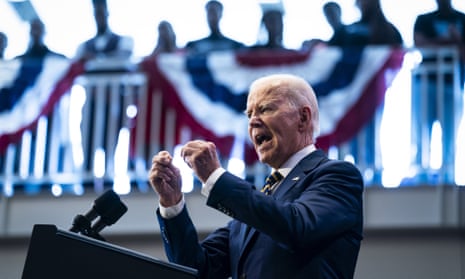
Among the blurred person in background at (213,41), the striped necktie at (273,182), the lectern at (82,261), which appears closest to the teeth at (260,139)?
the striped necktie at (273,182)

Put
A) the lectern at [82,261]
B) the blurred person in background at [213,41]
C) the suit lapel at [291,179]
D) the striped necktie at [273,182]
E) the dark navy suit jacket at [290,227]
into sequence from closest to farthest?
1. the lectern at [82,261]
2. the dark navy suit jacket at [290,227]
3. the suit lapel at [291,179]
4. the striped necktie at [273,182]
5. the blurred person in background at [213,41]

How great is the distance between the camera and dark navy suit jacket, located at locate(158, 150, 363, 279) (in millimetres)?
2758

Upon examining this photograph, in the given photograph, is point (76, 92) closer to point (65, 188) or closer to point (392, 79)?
point (65, 188)

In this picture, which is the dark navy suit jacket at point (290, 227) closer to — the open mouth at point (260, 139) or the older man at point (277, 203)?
the older man at point (277, 203)

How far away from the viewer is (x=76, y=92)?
7.67m

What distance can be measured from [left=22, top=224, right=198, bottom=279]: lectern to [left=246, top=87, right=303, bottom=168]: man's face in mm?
656

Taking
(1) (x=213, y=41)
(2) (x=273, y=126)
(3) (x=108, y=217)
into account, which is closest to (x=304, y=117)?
(2) (x=273, y=126)

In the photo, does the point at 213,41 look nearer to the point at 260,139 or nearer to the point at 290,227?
the point at 260,139

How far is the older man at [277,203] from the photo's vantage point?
2777 mm

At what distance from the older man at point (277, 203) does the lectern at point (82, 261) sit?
1.03ft

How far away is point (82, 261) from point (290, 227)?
0.59 meters

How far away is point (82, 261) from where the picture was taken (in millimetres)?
2547

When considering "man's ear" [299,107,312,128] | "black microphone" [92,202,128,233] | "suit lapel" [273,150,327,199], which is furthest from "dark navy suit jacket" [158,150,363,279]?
"black microphone" [92,202,128,233]

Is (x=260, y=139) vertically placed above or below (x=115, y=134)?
above
